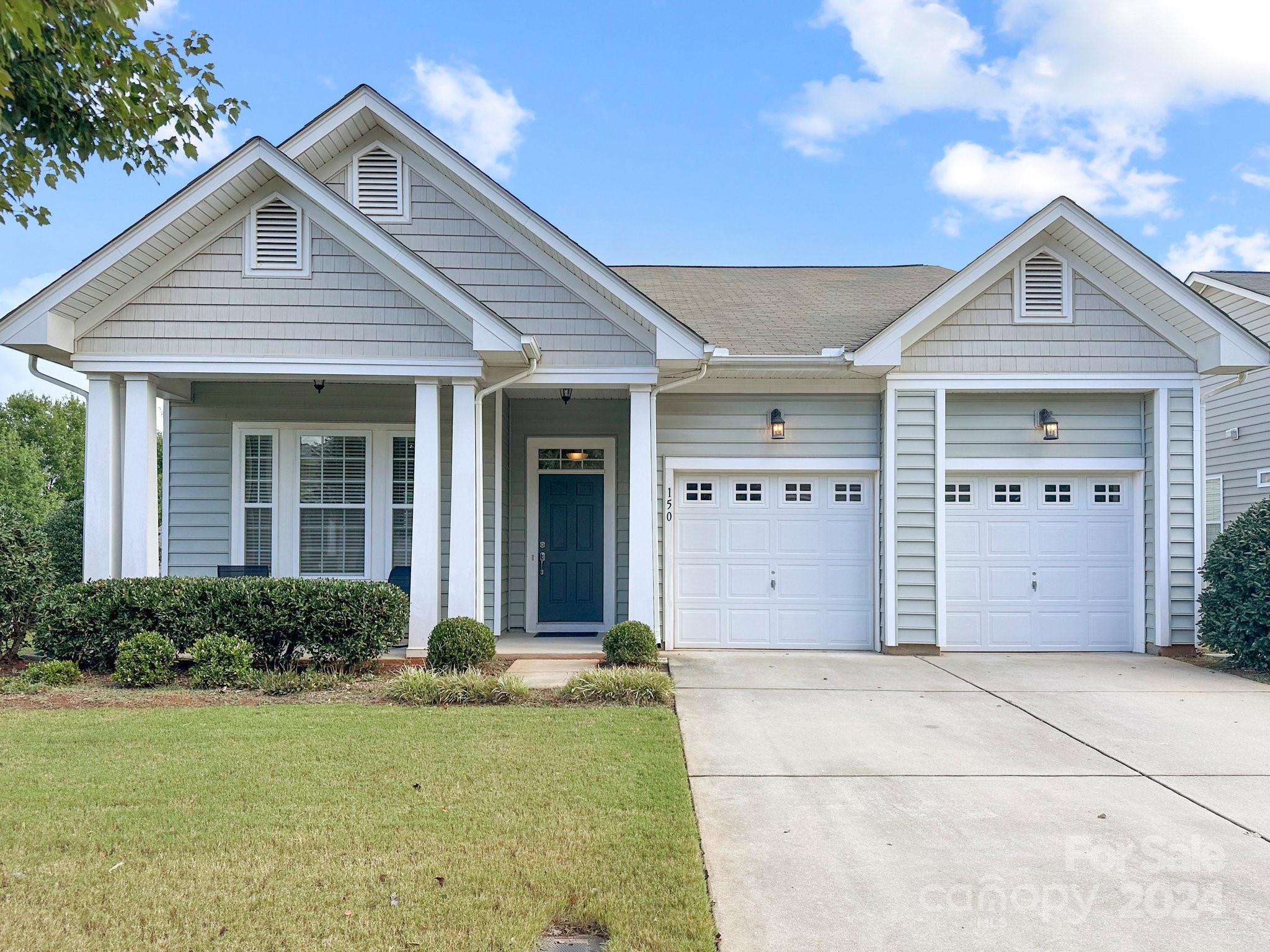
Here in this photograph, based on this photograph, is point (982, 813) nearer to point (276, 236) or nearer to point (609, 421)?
point (609, 421)

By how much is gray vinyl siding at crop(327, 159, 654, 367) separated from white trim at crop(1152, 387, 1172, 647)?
585cm

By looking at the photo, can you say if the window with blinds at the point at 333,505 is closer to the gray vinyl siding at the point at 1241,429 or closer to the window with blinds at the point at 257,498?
the window with blinds at the point at 257,498

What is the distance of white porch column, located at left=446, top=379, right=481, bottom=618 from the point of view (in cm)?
825

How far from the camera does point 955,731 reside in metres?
5.99

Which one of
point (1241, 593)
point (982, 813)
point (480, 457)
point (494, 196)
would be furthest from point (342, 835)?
point (1241, 593)

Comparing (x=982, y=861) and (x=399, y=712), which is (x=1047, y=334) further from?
(x=399, y=712)

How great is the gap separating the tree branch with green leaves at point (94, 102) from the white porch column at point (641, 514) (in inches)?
201

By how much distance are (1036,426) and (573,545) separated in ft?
18.9

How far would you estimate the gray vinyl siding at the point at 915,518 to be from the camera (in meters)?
9.26

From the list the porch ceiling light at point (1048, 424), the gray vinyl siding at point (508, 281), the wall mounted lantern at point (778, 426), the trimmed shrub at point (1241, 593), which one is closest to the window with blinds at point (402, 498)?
the gray vinyl siding at point (508, 281)

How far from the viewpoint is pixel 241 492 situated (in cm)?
977

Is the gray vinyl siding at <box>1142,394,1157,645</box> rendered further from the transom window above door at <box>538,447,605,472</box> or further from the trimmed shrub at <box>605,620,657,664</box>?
the transom window above door at <box>538,447,605,472</box>

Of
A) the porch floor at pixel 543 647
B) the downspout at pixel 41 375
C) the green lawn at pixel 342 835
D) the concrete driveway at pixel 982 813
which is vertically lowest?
the porch floor at pixel 543 647

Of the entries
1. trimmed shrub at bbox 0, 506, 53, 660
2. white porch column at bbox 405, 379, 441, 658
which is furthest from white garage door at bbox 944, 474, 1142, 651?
trimmed shrub at bbox 0, 506, 53, 660
